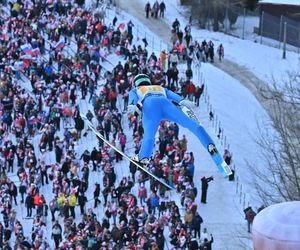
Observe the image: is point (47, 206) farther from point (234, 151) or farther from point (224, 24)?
point (224, 24)

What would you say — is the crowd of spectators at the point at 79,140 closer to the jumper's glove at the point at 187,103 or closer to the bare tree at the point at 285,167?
the bare tree at the point at 285,167

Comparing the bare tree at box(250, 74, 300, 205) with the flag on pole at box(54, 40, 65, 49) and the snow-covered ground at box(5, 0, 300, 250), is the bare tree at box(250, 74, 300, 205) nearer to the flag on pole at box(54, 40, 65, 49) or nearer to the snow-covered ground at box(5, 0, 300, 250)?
the snow-covered ground at box(5, 0, 300, 250)

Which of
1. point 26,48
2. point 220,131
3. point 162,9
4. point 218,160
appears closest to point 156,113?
point 218,160

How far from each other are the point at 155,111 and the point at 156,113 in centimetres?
2

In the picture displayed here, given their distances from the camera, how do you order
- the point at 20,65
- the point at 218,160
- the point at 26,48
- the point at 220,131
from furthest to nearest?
the point at 26,48
the point at 20,65
the point at 220,131
the point at 218,160

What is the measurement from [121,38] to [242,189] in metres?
15.2

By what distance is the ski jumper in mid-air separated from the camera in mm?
8797

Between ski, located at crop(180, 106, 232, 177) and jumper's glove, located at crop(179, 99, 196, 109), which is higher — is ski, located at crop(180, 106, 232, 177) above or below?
below

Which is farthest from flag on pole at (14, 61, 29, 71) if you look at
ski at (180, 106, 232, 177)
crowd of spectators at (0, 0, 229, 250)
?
ski at (180, 106, 232, 177)

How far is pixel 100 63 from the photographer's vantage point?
40562 mm

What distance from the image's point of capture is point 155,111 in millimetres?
8969

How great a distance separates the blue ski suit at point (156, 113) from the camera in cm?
877

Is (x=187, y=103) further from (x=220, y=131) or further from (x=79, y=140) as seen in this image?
(x=79, y=140)

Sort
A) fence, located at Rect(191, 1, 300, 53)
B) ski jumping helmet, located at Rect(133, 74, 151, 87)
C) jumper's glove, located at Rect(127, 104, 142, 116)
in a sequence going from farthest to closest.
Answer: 1. fence, located at Rect(191, 1, 300, 53)
2. jumper's glove, located at Rect(127, 104, 142, 116)
3. ski jumping helmet, located at Rect(133, 74, 151, 87)
